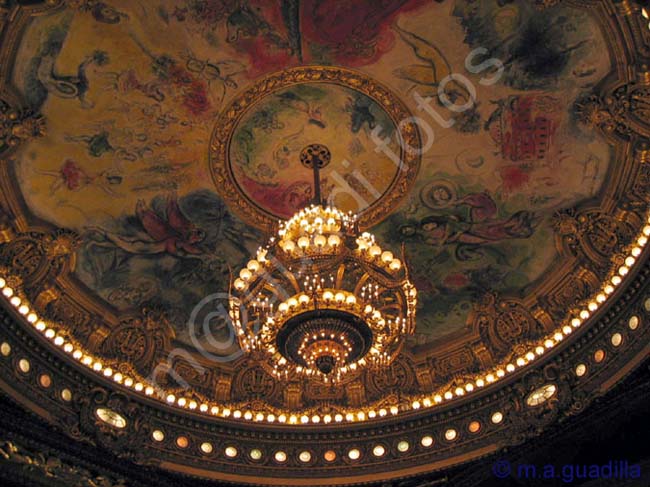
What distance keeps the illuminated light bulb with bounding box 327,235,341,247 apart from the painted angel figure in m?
5.56

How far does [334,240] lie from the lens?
44.9 feet

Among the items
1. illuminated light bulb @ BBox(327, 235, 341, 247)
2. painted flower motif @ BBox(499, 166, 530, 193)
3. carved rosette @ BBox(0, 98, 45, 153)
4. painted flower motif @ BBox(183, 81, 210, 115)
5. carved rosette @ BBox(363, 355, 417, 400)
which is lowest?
illuminated light bulb @ BBox(327, 235, 341, 247)

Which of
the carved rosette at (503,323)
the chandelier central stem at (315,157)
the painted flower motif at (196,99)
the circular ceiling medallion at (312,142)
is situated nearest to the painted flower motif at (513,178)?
the circular ceiling medallion at (312,142)

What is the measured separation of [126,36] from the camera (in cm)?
1537

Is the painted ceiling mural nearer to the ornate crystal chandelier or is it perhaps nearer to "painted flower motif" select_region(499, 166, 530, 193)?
"painted flower motif" select_region(499, 166, 530, 193)

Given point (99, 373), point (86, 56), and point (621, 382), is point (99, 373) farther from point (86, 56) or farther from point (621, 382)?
point (621, 382)

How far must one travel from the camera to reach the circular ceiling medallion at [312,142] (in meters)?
17.0

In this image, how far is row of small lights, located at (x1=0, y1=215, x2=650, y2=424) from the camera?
16.2 metres

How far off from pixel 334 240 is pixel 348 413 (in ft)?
20.5

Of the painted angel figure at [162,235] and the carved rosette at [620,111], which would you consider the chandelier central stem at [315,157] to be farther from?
the carved rosette at [620,111]

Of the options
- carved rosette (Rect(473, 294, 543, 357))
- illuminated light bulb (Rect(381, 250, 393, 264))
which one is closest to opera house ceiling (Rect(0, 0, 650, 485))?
carved rosette (Rect(473, 294, 543, 357))

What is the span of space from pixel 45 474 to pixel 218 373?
555 centimetres

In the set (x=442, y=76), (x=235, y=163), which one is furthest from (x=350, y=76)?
(x=235, y=163)

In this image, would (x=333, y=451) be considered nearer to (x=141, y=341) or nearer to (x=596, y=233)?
(x=141, y=341)
